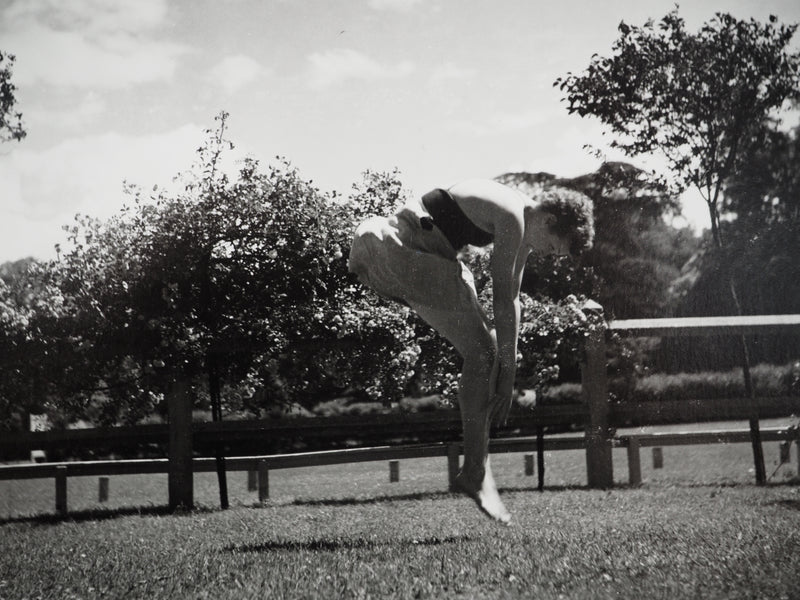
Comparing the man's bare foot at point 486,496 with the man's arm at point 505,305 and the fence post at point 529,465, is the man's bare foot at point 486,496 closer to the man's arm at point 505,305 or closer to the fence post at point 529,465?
the man's arm at point 505,305

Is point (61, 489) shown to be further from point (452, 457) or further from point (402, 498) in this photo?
point (452, 457)

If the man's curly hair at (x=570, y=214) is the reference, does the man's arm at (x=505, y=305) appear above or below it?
below

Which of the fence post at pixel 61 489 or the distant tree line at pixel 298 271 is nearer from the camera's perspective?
the distant tree line at pixel 298 271

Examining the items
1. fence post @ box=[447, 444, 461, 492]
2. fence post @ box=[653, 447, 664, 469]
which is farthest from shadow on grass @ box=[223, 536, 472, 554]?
fence post @ box=[653, 447, 664, 469]

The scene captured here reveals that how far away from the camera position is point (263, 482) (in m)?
7.05

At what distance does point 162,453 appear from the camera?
11.2 metres

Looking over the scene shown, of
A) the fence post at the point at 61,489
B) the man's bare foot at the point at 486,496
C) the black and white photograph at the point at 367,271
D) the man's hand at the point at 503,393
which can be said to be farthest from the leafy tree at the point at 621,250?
the fence post at the point at 61,489

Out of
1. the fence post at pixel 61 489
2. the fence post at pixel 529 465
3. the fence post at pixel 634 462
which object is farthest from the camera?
the fence post at pixel 529 465

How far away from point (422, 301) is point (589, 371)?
3618 mm

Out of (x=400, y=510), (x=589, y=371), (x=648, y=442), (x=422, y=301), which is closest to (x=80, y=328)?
(x=400, y=510)

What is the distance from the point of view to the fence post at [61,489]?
6.55 meters

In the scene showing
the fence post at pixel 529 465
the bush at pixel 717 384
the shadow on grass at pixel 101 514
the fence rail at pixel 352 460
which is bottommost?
the fence post at pixel 529 465

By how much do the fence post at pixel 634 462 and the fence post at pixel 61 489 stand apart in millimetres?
4785

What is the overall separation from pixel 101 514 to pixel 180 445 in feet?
2.53
